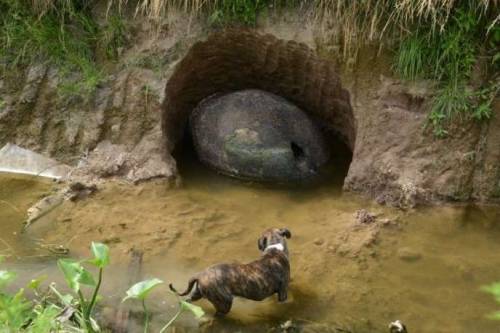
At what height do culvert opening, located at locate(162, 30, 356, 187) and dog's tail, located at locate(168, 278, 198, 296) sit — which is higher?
culvert opening, located at locate(162, 30, 356, 187)

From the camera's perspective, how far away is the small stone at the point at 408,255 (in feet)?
16.5

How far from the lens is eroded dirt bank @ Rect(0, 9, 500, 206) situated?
5.70 m

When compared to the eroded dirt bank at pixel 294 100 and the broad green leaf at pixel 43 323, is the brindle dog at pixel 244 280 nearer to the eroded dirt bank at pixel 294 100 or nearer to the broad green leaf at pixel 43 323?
the broad green leaf at pixel 43 323

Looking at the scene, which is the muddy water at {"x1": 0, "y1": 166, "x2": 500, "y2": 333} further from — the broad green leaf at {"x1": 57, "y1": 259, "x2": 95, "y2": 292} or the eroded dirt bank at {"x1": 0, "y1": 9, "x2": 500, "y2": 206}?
the broad green leaf at {"x1": 57, "y1": 259, "x2": 95, "y2": 292}

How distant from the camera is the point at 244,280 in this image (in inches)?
171

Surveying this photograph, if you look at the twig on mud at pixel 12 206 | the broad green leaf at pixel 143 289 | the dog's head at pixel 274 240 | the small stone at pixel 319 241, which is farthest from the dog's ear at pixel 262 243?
the twig on mud at pixel 12 206

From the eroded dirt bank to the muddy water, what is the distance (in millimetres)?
240

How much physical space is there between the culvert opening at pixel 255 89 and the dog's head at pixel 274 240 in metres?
1.55

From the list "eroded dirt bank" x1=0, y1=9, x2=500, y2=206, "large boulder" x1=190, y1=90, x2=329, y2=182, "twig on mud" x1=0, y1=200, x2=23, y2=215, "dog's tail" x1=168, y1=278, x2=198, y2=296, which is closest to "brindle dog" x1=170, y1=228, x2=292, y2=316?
Result: "dog's tail" x1=168, y1=278, x2=198, y2=296

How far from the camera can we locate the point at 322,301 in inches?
179

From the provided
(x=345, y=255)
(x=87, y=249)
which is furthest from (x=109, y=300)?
(x=345, y=255)

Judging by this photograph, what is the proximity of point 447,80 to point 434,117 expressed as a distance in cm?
34

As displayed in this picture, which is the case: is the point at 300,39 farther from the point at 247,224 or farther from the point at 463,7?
the point at 247,224

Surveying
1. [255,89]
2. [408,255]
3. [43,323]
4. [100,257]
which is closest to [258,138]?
[255,89]
